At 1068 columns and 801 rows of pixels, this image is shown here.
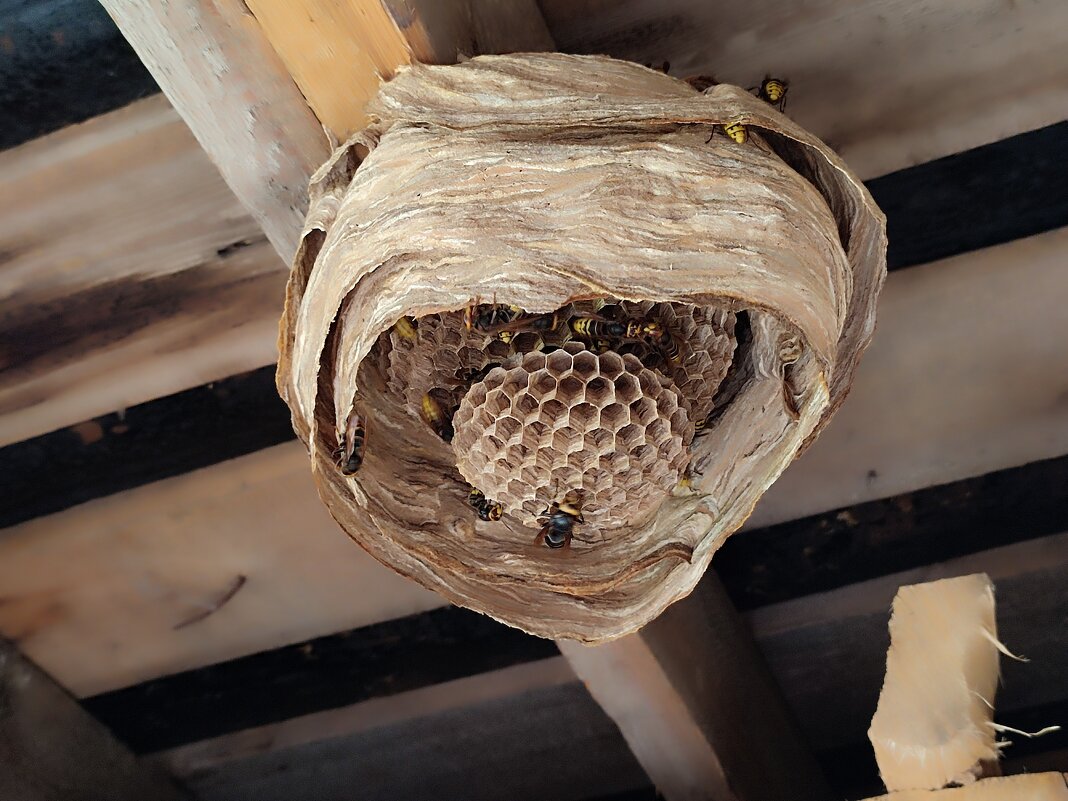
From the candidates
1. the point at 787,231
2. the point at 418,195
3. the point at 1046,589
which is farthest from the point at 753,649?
the point at 418,195

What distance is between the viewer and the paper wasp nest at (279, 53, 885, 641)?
0.67 meters

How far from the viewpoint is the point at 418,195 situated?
69cm

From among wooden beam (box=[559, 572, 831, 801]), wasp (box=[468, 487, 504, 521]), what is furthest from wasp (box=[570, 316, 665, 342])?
wooden beam (box=[559, 572, 831, 801])

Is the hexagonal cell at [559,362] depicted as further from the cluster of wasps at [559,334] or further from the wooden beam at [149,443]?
the wooden beam at [149,443]

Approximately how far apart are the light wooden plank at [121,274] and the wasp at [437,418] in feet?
1.16

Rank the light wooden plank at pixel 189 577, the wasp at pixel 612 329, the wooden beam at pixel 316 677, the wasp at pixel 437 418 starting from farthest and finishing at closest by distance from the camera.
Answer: the wooden beam at pixel 316 677
the light wooden plank at pixel 189 577
the wasp at pixel 437 418
the wasp at pixel 612 329

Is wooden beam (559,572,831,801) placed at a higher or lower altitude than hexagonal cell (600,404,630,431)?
lower

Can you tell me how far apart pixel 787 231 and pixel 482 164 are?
244mm

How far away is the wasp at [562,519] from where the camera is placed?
0.85 metres

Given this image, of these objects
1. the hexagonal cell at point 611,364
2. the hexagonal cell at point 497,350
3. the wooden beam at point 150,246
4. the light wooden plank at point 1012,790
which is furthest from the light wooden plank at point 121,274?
the light wooden plank at point 1012,790

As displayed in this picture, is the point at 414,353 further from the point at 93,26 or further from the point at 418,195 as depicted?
the point at 93,26

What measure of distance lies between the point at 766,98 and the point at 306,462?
2.69 feet

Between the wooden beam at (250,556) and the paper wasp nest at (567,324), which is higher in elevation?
the paper wasp nest at (567,324)

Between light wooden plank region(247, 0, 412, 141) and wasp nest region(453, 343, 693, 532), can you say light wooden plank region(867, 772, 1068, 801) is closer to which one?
wasp nest region(453, 343, 693, 532)
